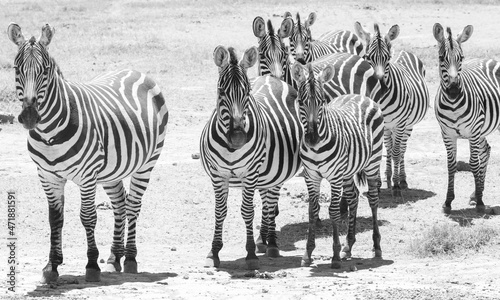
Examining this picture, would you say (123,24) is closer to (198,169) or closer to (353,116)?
(198,169)

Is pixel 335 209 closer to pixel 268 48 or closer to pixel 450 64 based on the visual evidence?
pixel 268 48

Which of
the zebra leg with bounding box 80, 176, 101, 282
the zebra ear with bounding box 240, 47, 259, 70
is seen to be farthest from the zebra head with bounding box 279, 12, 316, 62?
the zebra leg with bounding box 80, 176, 101, 282

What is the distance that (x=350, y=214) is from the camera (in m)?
10.4

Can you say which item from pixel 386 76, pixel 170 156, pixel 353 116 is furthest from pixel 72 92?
pixel 170 156

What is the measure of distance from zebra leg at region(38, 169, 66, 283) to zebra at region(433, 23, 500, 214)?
5.99m

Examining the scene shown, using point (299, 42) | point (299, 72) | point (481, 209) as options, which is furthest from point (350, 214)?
point (299, 42)

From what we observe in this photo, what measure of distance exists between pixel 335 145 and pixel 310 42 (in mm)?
5176

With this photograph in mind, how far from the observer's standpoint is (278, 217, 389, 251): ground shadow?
11.5m

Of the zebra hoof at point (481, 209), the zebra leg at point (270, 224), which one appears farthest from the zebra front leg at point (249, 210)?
the zebra hoof at point (481, 209)

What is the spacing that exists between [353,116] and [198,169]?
15.8ft

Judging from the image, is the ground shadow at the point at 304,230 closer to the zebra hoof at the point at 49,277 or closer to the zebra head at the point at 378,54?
the zebra head at the point at 378,54

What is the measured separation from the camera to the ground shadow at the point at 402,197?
13.5m

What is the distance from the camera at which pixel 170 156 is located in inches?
615

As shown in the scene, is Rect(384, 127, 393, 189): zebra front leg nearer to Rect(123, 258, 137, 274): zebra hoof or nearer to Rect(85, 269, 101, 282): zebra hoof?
Rect(123, 258, 137, 274): zebra hoof
